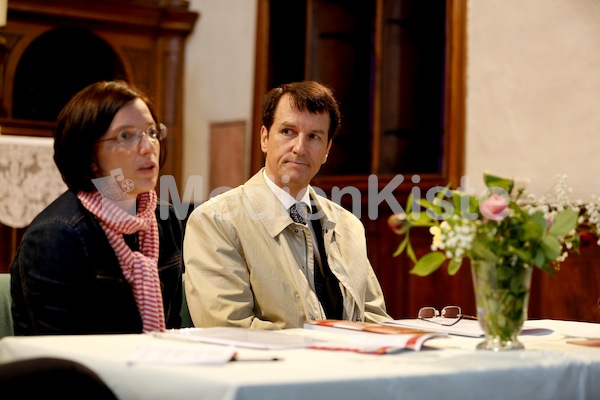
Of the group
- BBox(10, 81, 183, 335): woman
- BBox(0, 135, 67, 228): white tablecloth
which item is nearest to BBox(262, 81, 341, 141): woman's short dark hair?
BBox(10, 81, 183, 335): woman

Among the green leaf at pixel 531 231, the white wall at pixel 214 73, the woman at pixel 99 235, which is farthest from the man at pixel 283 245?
the white wall at pixel 214 73

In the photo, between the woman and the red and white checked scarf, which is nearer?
the woman

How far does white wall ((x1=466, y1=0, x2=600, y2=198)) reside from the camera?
4.81 meters

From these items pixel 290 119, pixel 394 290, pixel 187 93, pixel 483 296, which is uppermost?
pixel 187 93

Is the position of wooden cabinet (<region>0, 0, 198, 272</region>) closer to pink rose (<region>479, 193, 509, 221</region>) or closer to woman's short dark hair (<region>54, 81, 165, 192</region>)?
woman's short dark hair (<region>54, 81, 165, 192</region>)

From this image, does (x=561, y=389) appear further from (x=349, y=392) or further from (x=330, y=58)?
(x=330, y=58)

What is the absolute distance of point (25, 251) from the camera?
88.4 inches

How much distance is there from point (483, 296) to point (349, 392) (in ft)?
1.66

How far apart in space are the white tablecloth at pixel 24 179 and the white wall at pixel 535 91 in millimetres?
2257

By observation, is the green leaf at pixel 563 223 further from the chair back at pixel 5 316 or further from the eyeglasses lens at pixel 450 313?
the chair back at pixel 5 316

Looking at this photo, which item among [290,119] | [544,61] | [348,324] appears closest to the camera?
[348,324]

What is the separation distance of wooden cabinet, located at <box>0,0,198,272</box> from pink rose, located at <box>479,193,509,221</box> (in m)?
5.11

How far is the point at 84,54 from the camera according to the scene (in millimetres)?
6922

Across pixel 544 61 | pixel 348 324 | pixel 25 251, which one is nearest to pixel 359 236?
pixel 348 324
